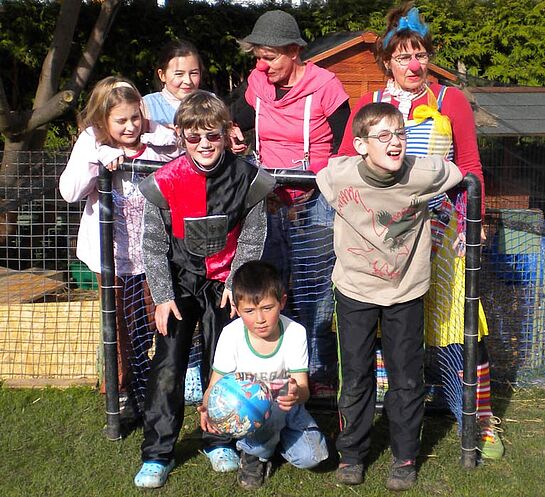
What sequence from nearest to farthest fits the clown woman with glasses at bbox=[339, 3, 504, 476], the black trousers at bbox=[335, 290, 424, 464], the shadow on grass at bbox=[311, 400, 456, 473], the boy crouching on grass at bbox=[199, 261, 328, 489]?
the boy crouching on grass at bbox=[199, 261, 328, 489] < the black trousers at bbox=[335, 290, 424, 464] < the clown woman with glasses at bbox=[339, 3, 504, 476] < the shadow on grass at bbox=[311, 400, 456, 473]

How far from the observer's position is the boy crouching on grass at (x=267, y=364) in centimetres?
373

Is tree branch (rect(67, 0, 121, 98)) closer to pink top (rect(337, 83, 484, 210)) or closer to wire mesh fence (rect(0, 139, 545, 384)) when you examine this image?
wire mesh fence (rect(0, 139, 545, 384))

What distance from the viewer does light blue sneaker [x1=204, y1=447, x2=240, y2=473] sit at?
402cm

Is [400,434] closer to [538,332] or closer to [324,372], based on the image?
[324,372]

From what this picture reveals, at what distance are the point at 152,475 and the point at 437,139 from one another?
204 centimetres

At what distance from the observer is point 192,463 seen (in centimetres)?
412

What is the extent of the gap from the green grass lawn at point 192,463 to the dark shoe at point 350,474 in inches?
1.2

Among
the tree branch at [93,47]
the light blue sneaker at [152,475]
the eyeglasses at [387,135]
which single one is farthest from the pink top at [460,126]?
the tree branch at [93,47]

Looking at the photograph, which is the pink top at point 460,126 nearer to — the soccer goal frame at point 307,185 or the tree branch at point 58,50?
the soccer goal frame at point 307,185

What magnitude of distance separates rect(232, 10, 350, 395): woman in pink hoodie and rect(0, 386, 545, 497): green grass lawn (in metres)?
0.71

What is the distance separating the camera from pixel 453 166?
12.5 ft


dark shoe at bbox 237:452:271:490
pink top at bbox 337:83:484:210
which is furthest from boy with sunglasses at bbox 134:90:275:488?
pink top at bbox 337:83:484:210

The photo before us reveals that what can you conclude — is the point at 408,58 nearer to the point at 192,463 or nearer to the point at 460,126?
the point at 460,126

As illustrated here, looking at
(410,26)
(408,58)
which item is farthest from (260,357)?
(410,26)
